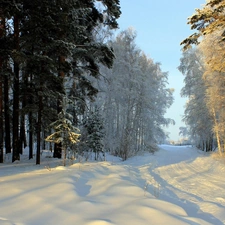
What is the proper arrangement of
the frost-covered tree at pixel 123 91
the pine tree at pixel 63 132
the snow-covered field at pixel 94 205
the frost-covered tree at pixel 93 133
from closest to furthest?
the snow-covered field at pixel 94 205 < the pine tree at pixel 63 132 < the frost-covered tree at pixel 93 133 < the frost-covered tree at pixel 123 91

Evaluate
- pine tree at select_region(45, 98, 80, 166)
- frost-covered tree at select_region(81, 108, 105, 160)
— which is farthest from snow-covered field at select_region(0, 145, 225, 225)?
frost-covered tree at select_region(81, 108, 105, 160)

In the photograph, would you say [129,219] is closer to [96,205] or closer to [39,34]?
[96,205]

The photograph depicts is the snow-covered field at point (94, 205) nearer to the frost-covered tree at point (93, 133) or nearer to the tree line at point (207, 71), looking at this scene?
the tree line at point (207, 71)

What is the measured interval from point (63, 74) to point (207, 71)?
26.0 feet

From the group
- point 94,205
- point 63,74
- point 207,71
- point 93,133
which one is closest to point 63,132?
point 63,74

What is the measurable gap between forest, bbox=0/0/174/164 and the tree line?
14.7ft

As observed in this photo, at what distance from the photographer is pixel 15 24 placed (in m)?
9.40

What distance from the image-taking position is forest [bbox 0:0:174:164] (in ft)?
28.8

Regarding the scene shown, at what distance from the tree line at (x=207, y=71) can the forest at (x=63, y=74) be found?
14.7 ft

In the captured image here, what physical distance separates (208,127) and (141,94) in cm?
727

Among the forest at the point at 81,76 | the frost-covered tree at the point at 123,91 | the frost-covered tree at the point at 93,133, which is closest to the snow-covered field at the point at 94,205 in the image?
the forest at the point at 81,76

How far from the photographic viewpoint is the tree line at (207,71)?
26.0ft

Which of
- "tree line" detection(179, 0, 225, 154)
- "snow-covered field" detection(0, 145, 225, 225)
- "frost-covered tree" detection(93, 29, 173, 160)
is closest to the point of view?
"snow-covered field" detection(0, 145, 225, 225)

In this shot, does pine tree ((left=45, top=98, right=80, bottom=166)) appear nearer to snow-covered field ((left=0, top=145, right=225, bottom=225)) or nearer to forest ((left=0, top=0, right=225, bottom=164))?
forest ((left=0, top=0, right=225, bottom=164))
